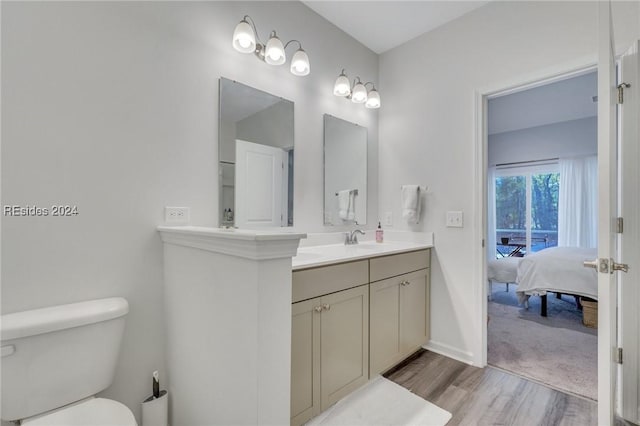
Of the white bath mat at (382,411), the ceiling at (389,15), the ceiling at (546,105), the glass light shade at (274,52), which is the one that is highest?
the ceiling at (389,15)

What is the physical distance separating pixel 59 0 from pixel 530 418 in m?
3.02

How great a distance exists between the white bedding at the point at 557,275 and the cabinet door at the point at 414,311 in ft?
5.36

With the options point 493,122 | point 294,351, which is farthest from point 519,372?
point 493,122

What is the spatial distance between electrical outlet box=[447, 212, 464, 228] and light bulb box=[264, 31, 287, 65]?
1655 millimetres

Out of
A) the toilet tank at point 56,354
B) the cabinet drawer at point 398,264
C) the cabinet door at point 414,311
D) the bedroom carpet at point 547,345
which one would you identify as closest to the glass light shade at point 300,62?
the cabinet drawer at point 398,264

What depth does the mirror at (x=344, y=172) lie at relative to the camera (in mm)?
2352

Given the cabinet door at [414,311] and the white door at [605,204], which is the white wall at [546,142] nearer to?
the cabinet door at [414,311]

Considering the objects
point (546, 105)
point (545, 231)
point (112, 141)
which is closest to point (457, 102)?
point (112, 141)

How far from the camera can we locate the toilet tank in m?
1.02

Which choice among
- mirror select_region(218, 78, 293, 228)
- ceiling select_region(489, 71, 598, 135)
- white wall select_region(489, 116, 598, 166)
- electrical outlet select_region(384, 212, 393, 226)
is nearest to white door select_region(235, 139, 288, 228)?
mirror select_region(218, 78, 293, 228)

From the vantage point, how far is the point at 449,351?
7.50ft

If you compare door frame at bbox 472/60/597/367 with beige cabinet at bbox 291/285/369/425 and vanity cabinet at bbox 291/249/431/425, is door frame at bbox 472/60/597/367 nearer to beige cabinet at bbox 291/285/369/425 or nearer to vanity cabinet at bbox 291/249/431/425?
vanity cabinet at bbox 291/249/431/425

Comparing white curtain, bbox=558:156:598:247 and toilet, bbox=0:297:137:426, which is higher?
white curtain, bbox=558:156:598:247

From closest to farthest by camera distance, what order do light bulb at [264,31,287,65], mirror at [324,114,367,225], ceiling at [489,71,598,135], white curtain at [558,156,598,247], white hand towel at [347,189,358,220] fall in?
light bulb at [264,31,287,65], mirror at [324,114,367,225], white hand towel at [347,189,358,220], ceiling at [489,71,598,135], white curtain at [558,156,598,247]
